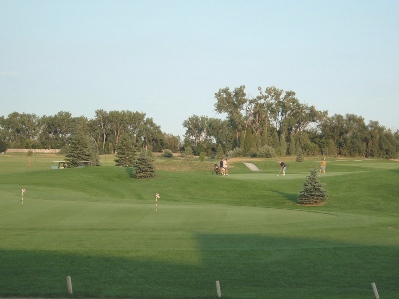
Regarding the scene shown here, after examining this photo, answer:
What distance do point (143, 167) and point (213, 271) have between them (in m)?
29.4

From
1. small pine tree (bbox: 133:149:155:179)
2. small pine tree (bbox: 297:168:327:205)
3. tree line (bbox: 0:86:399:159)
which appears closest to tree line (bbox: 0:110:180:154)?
tree line (bbox: 0:86:399:159)

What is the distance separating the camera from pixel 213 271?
1232cm

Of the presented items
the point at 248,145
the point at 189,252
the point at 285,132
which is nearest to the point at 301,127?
the point at 285,132

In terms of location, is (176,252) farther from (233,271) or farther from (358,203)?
(358,203)

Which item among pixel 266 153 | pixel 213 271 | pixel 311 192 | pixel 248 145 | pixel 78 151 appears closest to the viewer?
pixel 213 271

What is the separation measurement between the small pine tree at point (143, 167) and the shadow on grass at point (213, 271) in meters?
26.2

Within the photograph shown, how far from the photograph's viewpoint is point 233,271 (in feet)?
40.6

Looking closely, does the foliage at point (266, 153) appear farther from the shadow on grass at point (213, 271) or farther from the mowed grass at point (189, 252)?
the shadow on grass at point (213, 271)

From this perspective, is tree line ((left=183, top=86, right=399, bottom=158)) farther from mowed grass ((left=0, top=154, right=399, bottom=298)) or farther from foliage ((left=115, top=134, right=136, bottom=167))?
mowed grass ((left=0, top=154, right=399, bottom=298))

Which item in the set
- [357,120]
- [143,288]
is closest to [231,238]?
[143,288]

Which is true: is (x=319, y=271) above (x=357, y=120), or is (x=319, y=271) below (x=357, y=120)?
below

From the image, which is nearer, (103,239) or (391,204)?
(103,239)

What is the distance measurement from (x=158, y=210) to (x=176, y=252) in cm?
788

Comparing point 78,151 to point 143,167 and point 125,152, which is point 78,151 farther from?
point 143,167
